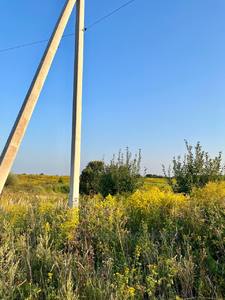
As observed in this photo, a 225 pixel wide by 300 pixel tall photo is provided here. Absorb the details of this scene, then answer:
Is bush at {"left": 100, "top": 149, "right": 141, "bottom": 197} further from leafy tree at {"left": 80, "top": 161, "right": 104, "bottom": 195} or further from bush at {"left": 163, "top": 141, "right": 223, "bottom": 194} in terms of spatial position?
leafy tree at {"left": 80, "top": 161, "right": 104, "bottom": 195}

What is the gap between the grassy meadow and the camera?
3.43m

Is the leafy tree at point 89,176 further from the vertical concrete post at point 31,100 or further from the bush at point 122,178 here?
the vertical concrete post at point 31,100

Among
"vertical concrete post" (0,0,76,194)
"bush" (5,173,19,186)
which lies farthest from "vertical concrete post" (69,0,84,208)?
"bush" (5,173,19,186)

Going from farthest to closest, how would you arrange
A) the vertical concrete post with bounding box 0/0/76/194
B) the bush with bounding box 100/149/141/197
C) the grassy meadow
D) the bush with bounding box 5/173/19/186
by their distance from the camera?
the bush with bounding box 5/173/19/186 → the bush with bounding box 100/149/141/197 → the vertical concrete post with bounding box 0/0/76/194 → the grassy meadow

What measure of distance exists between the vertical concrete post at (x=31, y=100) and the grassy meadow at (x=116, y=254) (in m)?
0.90

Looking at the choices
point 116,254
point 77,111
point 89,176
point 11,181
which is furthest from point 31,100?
point 11,181

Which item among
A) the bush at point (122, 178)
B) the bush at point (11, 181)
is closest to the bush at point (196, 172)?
the bush at point (122, 178)

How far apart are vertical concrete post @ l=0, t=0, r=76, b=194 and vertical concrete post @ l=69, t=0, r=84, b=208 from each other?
54 centimetres

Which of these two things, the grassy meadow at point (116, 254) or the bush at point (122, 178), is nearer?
the grassy meadow at point (116, 254)

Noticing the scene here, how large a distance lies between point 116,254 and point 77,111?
3241mm

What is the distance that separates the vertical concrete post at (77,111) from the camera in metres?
6.81

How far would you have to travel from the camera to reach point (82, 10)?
7258mm

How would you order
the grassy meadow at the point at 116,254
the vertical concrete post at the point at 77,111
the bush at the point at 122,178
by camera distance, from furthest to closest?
1. the bush at the point at 122,178
2. the vertical concrete post at the point at 77,111
3. the grassy meadow at the point at 116,254

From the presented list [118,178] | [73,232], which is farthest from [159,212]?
[118,178]
